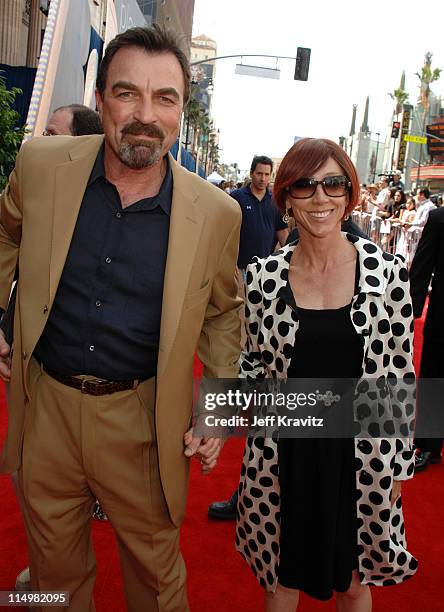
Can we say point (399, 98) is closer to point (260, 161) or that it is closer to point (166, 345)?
point (260, 161)

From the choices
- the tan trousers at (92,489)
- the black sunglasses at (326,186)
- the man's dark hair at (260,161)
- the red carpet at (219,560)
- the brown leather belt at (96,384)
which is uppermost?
the man's dark hair at (260,161)

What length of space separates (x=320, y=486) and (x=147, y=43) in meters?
1.66

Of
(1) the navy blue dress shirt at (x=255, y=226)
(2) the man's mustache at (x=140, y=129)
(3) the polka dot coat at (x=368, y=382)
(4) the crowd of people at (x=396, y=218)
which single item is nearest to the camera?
(2) the man's mustache at (x=140, y=129)

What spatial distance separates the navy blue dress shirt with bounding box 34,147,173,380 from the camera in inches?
78.5

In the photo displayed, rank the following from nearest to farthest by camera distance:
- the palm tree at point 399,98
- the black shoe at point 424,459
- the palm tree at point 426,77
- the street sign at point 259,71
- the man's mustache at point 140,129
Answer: the man's mustache at point 140,129
the black shoe at point 424,459
the street sign at point 259,71
the palm tree at point 426,77
the palm tree at point 399,98

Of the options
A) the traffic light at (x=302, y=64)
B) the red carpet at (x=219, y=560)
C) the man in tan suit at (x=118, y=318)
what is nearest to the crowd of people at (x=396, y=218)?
the traffic light at (x=302, y=64)

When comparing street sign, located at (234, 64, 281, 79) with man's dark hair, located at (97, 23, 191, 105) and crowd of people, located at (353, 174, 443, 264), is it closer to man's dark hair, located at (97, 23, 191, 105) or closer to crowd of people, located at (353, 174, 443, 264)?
crowd of people, located at (353, 174, 443, 264)

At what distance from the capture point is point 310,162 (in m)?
2.23

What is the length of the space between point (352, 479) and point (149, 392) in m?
0.81

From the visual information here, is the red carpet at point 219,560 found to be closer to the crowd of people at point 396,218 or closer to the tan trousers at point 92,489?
the tan trousers at point 92,489

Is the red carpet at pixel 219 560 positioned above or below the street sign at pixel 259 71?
below

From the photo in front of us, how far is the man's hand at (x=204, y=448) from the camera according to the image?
2.16 meters

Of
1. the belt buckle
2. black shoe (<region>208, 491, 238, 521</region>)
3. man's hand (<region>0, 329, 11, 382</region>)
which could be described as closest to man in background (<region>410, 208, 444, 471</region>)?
black shoe (<region>208, 491, 238, 521</region>)

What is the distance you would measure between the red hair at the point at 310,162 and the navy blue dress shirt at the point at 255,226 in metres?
3.91
